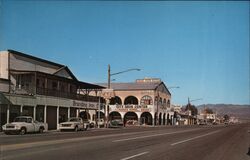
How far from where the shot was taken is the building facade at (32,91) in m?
42.2

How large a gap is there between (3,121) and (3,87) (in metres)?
4.83

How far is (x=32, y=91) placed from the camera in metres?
45.9

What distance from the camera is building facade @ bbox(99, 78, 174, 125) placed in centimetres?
9369

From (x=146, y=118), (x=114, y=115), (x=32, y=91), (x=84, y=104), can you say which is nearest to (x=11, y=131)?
(x=32, y=91)

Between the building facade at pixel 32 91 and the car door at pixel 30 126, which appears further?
the building facade at pixel 32 91

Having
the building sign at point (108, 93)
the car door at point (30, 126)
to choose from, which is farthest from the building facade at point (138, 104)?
the car door at point (30, 126)

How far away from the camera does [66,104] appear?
53562 mm

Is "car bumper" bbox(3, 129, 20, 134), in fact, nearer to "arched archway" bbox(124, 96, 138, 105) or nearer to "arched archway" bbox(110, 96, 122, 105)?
"arched archway" bbox(110, 96, 122, 105)

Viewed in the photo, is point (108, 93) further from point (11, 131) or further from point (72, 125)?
point (11, 131)

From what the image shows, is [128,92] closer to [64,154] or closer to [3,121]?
[3,121]

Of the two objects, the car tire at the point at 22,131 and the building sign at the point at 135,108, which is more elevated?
the building sign at the point at 135,108

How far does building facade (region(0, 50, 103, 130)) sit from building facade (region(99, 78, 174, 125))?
118 feet

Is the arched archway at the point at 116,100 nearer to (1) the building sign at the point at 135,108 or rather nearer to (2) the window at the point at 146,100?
(1) the building sign at the point at 135,108

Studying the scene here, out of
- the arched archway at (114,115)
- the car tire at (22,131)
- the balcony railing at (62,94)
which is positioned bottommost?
the car tire at (22,131)
